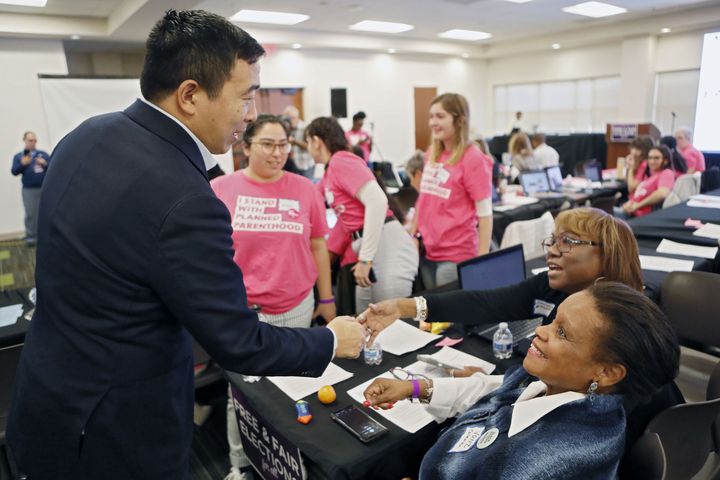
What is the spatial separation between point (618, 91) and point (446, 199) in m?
10.2

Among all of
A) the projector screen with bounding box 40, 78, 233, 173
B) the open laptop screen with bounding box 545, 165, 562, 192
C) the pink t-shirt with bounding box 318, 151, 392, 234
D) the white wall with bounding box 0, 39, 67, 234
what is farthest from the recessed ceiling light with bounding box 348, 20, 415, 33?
the pink t-shirt with bounding box 318, 151, 392, 234

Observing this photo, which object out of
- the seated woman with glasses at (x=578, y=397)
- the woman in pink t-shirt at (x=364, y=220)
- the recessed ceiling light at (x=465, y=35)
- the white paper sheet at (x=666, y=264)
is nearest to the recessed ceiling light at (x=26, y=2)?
the woman in pink t-shirt at (x=364, y=220)

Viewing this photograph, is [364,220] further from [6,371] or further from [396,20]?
[396,20]

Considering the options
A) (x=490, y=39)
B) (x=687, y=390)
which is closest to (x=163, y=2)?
(x=687, y=390)

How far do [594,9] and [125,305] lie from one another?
946 cm

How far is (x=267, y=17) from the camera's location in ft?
25.5

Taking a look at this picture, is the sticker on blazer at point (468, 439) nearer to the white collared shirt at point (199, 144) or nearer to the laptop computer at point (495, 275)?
the laptop computer at point (495, 275)

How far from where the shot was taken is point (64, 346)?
98cm

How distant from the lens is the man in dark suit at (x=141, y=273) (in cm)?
91

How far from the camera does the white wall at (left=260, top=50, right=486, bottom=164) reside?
9883 mm

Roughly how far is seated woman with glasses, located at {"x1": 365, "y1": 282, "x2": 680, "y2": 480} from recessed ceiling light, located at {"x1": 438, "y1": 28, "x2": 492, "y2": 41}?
9.71 meters

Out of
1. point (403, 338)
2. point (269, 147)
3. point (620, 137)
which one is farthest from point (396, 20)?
point (403, 338)

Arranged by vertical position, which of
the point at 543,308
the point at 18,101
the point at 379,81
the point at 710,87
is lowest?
the point at 543,308

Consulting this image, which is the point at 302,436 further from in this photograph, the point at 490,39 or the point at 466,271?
the point at 490,39
